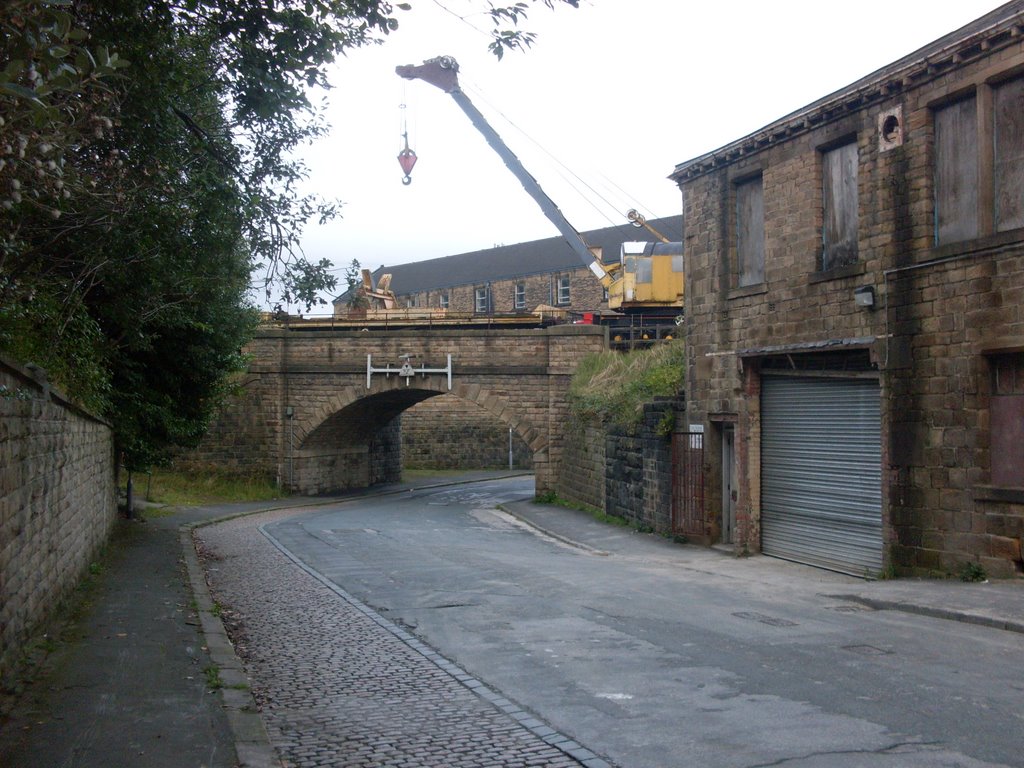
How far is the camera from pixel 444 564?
1517 cm

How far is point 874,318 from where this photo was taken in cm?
1323

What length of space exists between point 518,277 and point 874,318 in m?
50.8

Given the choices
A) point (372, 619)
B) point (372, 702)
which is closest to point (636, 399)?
point (372, 619)

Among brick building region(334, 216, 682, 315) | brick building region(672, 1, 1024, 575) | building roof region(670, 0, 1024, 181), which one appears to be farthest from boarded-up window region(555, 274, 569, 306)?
building roof region(670, 0, 1024, 181)

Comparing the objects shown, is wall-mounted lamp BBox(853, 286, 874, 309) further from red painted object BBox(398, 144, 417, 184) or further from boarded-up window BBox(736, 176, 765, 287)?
red painted object BBox(398, 144, 417, 184)

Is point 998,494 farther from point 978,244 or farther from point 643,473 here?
point 643,473

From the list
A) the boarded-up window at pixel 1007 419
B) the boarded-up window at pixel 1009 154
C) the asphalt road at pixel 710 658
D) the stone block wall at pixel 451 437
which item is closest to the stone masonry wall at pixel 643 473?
the asphalt road at pixel 710 658

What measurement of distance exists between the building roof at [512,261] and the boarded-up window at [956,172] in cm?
4182

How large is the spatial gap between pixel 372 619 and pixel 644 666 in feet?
11.9

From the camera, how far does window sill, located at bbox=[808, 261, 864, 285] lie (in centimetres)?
1355

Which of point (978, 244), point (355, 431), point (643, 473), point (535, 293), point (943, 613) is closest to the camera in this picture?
point (943, 613)

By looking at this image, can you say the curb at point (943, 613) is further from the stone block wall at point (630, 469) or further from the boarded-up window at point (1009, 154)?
the stone block wall at point (630, 469)

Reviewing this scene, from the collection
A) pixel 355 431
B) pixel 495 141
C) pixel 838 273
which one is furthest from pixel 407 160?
pixel 838 273

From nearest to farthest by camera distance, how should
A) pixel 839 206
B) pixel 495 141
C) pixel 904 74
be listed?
pixel 904 74 < pixel 839 206 < pixel 495 141
